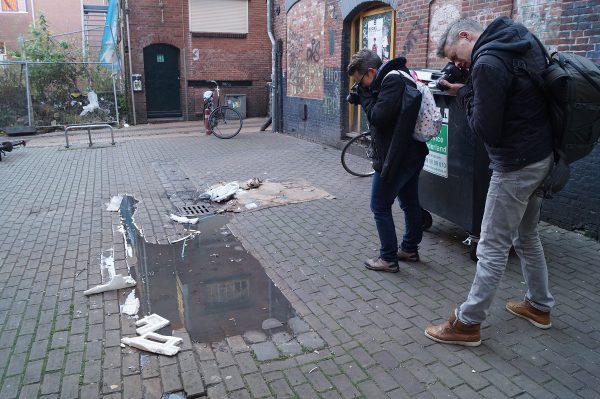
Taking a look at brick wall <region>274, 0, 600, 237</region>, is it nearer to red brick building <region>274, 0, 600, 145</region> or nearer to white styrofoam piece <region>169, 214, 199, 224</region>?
red brick building <region>274, 0, 600, 145</region>

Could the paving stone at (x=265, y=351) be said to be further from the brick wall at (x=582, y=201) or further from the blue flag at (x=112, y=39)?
the blue flag at (x=112, y=39)

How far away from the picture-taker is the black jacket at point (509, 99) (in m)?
2.92

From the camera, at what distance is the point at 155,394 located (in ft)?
9.66

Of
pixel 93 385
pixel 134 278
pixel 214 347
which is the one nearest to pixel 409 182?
pixel 214 347

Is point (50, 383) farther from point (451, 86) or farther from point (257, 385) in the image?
point (451, 86)

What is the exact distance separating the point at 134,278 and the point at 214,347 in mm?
1486

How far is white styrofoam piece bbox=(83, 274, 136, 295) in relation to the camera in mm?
4223

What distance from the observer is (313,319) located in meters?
3.76

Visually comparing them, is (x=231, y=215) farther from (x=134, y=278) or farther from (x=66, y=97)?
(x=66, y=97)

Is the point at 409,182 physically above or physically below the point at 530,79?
below

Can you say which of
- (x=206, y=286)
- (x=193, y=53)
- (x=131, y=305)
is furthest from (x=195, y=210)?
(x=193, y=53)

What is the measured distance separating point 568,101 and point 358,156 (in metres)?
6.46

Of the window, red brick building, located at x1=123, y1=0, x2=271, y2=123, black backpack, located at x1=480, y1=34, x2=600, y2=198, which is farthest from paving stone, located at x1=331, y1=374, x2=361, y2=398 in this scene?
the window

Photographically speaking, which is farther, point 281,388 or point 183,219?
point 183,219
